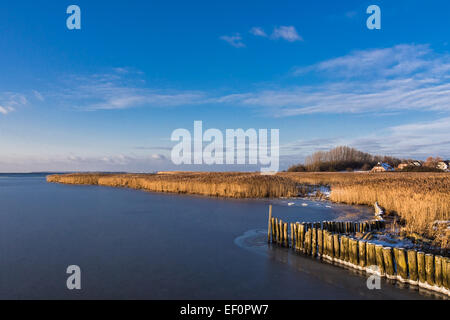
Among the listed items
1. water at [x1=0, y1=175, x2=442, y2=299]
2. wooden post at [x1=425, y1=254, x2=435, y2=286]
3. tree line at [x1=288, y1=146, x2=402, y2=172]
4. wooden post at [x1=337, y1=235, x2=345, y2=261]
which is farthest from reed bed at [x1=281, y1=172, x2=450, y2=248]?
tree line at [x1=288, y1=146, x2=402, y2=172]

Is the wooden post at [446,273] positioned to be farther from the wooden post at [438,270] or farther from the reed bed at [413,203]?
the reed bed at [413,203]

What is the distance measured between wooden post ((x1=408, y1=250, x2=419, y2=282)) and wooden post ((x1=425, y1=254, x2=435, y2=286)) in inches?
8.9

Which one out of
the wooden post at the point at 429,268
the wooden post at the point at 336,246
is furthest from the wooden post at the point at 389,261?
the wooden post at the point at 336,246

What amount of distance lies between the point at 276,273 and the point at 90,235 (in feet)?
26.4

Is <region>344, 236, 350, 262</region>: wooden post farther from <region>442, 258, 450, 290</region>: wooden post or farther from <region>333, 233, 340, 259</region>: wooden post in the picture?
<region>442, 258, 450, 290</region>: wooden post

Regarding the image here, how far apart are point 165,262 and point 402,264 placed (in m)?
6.15

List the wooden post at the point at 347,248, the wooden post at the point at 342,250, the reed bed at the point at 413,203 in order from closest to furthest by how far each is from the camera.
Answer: the wooden post at the point at 347,248 < the wooden post at the point at 342,250 < the reed bed at the point at 413,203

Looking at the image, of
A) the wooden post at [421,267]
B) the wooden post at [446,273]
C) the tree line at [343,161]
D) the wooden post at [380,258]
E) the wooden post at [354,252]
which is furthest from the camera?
the tree line at [343,161]

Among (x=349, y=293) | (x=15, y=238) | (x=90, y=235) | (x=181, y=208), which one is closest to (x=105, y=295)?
(x=349, y=293)

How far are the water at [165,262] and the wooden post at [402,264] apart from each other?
43 centimetres

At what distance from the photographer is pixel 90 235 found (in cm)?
1194

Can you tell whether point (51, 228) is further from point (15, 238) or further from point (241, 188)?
point (241, 188)

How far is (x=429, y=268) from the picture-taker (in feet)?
20.8

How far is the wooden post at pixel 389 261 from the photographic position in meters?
7.00
